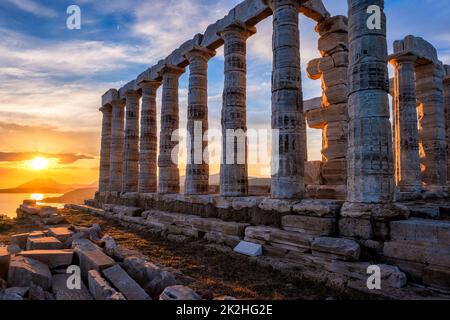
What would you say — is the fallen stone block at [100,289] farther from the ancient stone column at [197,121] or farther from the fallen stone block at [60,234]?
the ancient stone column at [197,121]

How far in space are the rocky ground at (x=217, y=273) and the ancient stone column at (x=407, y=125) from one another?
988cm

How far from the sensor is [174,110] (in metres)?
17.7

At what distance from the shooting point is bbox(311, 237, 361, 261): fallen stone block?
694cm

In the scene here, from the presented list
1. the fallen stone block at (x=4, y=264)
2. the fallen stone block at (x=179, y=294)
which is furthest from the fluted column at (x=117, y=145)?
the fallen stone block at (x=179, y=294)

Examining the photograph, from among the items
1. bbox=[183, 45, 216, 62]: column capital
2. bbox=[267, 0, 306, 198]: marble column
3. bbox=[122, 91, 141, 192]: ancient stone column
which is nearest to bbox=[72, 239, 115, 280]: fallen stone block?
bbox=[267, 0, 306, 198]: marble column

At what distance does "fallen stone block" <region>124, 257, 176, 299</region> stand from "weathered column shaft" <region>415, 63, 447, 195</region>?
48.2 feet

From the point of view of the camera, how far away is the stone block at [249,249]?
8.73 m

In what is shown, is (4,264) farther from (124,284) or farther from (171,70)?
(171,70)

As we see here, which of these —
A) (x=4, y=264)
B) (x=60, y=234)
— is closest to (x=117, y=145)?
(x=60, y=234)

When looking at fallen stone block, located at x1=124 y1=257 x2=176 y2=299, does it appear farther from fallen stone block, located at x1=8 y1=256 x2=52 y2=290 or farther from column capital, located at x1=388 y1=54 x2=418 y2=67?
column capital, located at x1=388 y1=54 x2=418 y2=67

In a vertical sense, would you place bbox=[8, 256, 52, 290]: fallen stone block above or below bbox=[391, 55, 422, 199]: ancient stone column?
below
